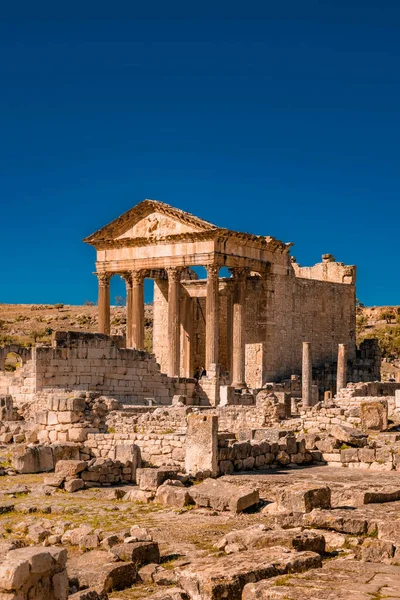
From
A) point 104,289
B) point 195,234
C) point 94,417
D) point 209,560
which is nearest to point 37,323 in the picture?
point 104,289

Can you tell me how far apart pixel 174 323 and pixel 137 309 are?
2.72 meters

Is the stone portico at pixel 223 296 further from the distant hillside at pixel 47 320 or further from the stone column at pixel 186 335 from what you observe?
the distant hillside at pixel 47 320

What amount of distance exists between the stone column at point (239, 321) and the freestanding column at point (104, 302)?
20.4 feet

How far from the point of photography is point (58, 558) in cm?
658

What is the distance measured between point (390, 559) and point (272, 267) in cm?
3287

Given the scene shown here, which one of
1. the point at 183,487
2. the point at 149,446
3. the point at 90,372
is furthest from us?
the point at 90,372

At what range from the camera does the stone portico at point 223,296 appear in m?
38.5

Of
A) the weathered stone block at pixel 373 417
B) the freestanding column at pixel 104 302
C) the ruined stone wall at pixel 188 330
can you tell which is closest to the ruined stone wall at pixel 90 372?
the weathered stone block at pixel 373 417

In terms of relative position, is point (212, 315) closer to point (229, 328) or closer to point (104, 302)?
point (229, 328)

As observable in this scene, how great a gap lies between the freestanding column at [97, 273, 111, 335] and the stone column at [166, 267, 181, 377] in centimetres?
417

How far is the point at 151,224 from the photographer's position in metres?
39.9

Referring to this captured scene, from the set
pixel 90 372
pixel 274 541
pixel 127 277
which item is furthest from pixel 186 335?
pixel 274 541

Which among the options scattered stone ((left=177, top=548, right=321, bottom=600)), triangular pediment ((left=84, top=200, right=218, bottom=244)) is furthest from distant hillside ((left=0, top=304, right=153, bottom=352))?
scattered stone ((left=177, top=548, right=321, bottom=600))

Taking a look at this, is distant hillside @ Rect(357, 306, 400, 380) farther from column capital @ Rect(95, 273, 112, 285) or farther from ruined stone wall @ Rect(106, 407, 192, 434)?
ruined stone wall @ Rect(106, 407, 192, 434)
